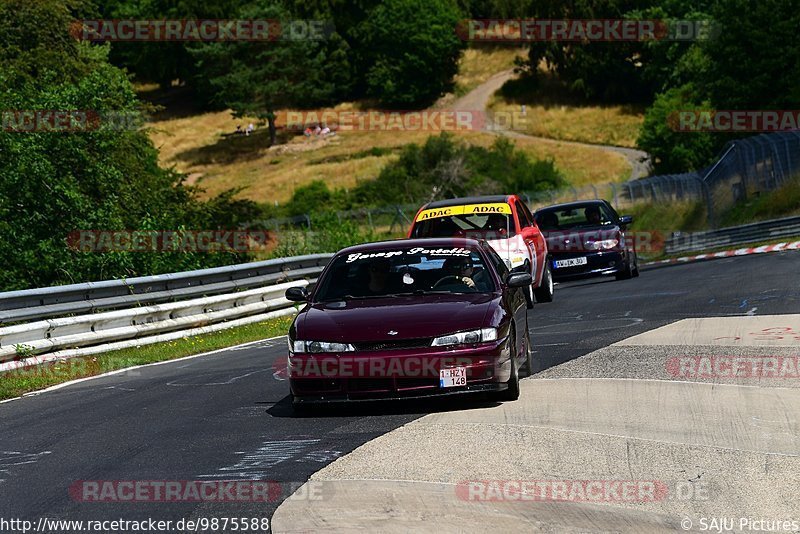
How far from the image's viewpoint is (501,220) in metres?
18.3

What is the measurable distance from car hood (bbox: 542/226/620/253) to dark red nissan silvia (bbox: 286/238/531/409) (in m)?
12.8

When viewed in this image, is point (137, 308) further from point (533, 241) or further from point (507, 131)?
point (507, 131)

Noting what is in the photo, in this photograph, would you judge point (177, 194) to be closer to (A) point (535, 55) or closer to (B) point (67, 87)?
(B) point (67, 87)

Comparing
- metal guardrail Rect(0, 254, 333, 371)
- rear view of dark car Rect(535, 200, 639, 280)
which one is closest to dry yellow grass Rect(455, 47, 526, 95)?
rear view of dark car Rect(535, 200, 639, 280)

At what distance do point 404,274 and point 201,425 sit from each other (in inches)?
85.6

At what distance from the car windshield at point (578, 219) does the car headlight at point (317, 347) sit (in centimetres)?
1410

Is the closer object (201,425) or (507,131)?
(201,425)

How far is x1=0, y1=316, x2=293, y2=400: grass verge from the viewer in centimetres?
1388

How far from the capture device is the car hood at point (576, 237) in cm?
2300

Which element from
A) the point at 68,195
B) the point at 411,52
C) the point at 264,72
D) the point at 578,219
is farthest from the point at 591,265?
the point at 411,52

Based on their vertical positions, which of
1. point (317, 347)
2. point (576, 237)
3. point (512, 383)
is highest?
point (317, 347)

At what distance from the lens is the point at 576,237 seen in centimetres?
2305

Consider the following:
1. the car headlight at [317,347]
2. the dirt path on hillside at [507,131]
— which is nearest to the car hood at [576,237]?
the car headlight at [317,347]

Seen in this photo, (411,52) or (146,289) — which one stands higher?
(411,52)
